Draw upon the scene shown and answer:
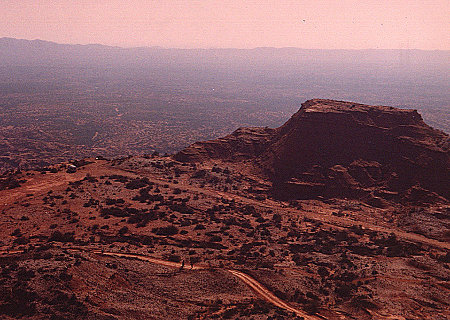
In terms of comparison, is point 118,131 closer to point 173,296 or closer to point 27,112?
point 27,112

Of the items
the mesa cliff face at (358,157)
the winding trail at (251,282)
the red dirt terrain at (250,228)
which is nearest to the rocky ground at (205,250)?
the red dirt terrain at (250,228)

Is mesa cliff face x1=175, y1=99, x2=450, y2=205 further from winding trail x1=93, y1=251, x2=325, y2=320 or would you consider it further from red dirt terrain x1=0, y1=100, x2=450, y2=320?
winding trail x1=93, y1=251, x2=325, y2=320

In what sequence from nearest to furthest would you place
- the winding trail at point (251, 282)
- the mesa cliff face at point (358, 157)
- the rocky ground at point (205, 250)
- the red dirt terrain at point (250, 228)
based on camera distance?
1. the rocky ground at point (205, 250)
2. the red dirt terrain at point (250, 228)
3. the winding trail at point (251, 282)
4. the mesa cliff face at point (358, 157)

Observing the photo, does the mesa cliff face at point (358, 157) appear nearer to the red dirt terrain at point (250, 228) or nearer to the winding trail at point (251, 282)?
the red dirt terrain at point (250, 228)

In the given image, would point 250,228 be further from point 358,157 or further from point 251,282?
point 358,157

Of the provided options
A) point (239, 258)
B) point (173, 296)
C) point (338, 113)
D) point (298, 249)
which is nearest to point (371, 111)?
point (338, 113)
